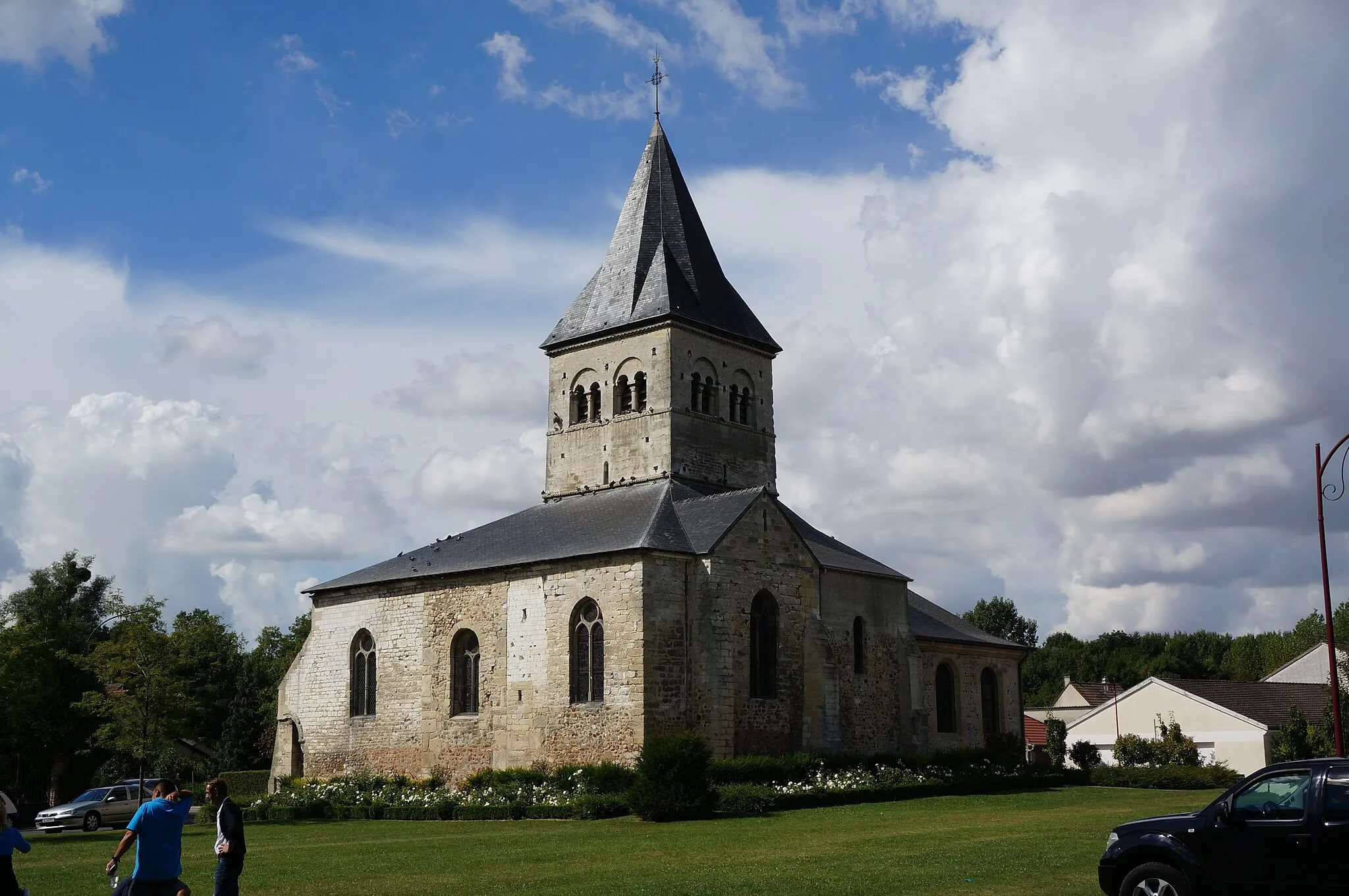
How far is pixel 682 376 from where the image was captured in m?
40.6

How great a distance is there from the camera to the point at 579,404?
42906mm

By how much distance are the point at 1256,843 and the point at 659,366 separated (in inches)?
1167

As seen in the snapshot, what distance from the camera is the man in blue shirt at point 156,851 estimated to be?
1185cm

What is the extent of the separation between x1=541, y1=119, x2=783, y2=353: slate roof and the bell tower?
47mm

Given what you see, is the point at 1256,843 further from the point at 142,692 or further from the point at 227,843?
the point at 142,692

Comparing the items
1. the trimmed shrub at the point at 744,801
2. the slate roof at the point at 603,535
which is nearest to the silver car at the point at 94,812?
the slate roof at the point at 603,535

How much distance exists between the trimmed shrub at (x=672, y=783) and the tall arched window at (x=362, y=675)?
1503cm

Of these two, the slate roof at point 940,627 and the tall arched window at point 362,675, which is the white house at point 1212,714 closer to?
the slate roof at point 940,627

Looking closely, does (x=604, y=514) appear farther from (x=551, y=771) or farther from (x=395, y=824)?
(x=395, y=824)

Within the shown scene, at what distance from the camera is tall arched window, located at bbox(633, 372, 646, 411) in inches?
1615

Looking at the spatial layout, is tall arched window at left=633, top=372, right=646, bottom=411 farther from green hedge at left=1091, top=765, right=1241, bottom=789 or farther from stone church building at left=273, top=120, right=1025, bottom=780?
green hedge at left=1091, top=765, right=1241, bottom=789

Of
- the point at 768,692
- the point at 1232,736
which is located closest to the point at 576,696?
the point at 768,692

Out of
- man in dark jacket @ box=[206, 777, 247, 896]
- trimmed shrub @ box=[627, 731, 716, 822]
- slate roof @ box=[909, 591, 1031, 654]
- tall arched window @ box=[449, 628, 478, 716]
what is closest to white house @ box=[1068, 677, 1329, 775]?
slate roof @ box=[909, 591, 1031, 654]

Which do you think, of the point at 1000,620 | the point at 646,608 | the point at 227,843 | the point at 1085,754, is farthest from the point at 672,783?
the point at 1000,620
